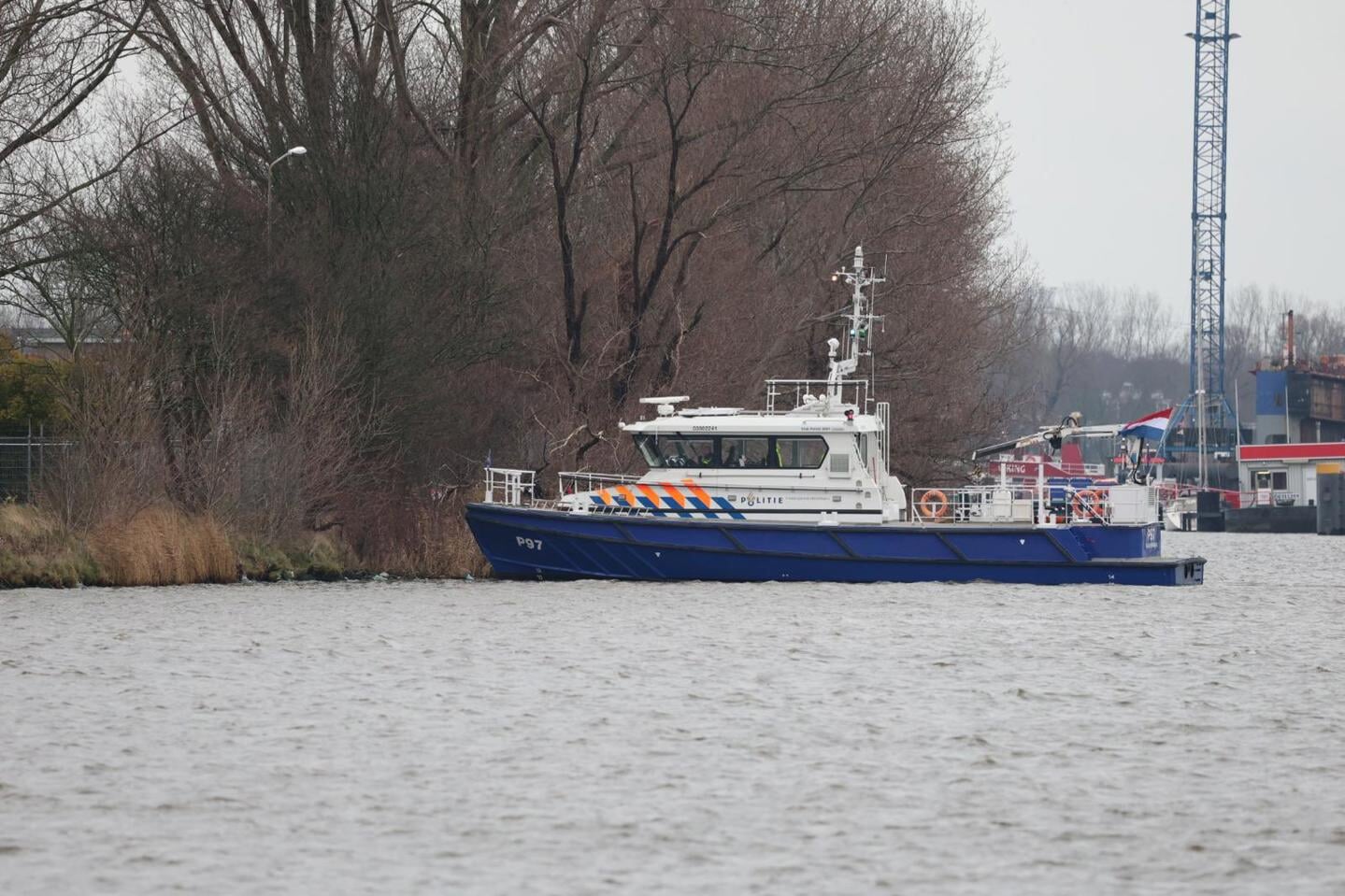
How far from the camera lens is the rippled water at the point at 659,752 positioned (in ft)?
37.7

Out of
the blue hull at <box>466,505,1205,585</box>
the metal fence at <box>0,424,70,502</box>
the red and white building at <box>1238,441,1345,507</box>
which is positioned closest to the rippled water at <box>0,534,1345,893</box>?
the blue hull at <box>466,505,1205,585</box>

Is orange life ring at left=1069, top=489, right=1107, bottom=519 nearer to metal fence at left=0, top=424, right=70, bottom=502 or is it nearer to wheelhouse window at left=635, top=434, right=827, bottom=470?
wheelhouse window at left=635, top=434, right=827, bottom=470

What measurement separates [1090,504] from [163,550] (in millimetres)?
15050

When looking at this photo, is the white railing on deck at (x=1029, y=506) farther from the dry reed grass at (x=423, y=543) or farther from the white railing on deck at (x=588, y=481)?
the dry reed grass at (x=423, y=543)

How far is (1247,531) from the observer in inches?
3255

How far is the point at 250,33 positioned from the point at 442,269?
6.78 m

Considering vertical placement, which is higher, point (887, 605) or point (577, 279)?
point (577, 279)

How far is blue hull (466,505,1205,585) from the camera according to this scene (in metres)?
32.4

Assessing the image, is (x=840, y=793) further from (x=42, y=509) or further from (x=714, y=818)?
(x=42, y=509)

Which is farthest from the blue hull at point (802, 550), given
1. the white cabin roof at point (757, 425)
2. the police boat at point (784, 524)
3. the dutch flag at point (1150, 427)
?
the dutch flag at point (1150, 427)

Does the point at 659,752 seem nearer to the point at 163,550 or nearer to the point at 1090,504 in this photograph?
the point at 163,550

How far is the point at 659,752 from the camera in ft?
50.4

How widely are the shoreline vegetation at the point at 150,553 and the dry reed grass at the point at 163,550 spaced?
0.05 ft

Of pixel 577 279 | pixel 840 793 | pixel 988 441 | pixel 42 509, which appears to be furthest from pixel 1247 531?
pixel 840 793
